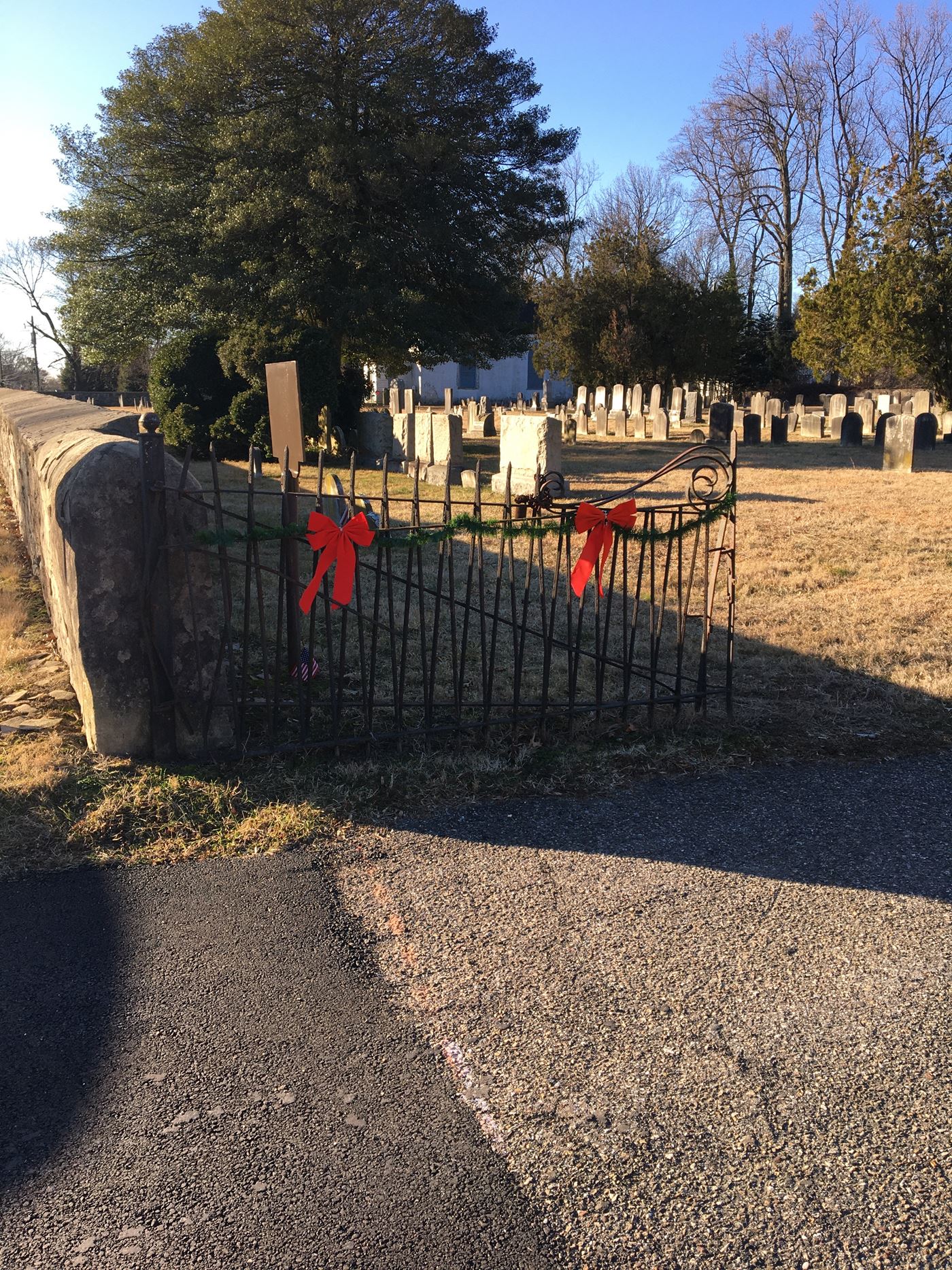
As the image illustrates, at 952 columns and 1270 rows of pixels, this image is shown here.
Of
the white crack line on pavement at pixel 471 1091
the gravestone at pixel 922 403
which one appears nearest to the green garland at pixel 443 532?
the white crack line on pavement at pixel 471 1091

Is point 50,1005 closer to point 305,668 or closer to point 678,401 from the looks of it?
point 305,668

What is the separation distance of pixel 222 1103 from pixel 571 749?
8.69ft

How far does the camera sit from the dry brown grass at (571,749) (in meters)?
3.97

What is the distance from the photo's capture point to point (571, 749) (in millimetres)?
4828

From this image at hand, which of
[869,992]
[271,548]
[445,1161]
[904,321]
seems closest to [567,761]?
[869,992]

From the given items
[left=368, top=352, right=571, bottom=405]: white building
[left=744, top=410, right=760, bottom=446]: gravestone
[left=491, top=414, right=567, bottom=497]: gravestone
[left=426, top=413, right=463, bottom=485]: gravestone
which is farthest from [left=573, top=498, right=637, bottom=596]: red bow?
[left=368, top=352, right=571, bottom=405]: white building

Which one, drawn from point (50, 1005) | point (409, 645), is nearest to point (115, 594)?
point (50, 1005)

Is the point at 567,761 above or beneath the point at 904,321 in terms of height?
beneath

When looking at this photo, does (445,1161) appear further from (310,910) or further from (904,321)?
(904,321)

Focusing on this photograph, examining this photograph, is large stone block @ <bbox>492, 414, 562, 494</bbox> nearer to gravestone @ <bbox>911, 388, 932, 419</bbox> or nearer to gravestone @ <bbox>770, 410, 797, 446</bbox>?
gravestone @ <bbox>770, 410, 797, 446</bbox>

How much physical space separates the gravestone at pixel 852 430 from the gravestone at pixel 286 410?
64.3ft

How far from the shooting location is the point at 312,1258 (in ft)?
6.70

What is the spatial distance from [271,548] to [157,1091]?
24.8ft

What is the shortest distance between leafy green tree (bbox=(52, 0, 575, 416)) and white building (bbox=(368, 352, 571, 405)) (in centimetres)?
2497
